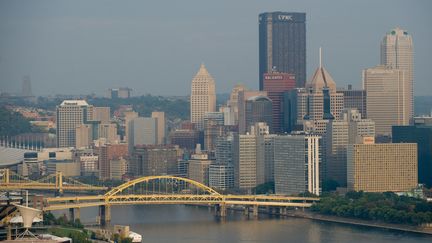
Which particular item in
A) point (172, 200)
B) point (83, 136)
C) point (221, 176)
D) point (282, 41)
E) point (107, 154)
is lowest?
point (172, 200)

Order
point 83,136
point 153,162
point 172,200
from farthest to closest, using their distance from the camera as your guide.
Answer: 1. point 83,136
2. point 153,162
3. point 172,200

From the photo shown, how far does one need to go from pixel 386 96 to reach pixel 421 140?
9.29 metres

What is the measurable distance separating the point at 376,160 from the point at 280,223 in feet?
17.6

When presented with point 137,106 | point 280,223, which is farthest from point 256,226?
point 137,106

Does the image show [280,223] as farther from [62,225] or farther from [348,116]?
[348,116]

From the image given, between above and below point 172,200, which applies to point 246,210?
below

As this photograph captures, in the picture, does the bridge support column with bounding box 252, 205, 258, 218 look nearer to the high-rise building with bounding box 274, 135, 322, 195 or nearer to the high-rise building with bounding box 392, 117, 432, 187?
the high-rise building with bounding box 274, 135, 322, 195

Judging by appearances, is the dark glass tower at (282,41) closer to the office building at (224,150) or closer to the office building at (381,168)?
the office building at (224,150)

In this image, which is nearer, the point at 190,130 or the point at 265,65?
the point at 190,130

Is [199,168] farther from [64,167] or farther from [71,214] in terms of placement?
[71,214]

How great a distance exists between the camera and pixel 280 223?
33219 millimetres

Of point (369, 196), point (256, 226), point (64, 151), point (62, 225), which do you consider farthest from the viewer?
point (64, 151)

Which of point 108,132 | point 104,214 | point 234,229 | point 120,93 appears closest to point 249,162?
point 104,214

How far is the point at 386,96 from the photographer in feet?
165
